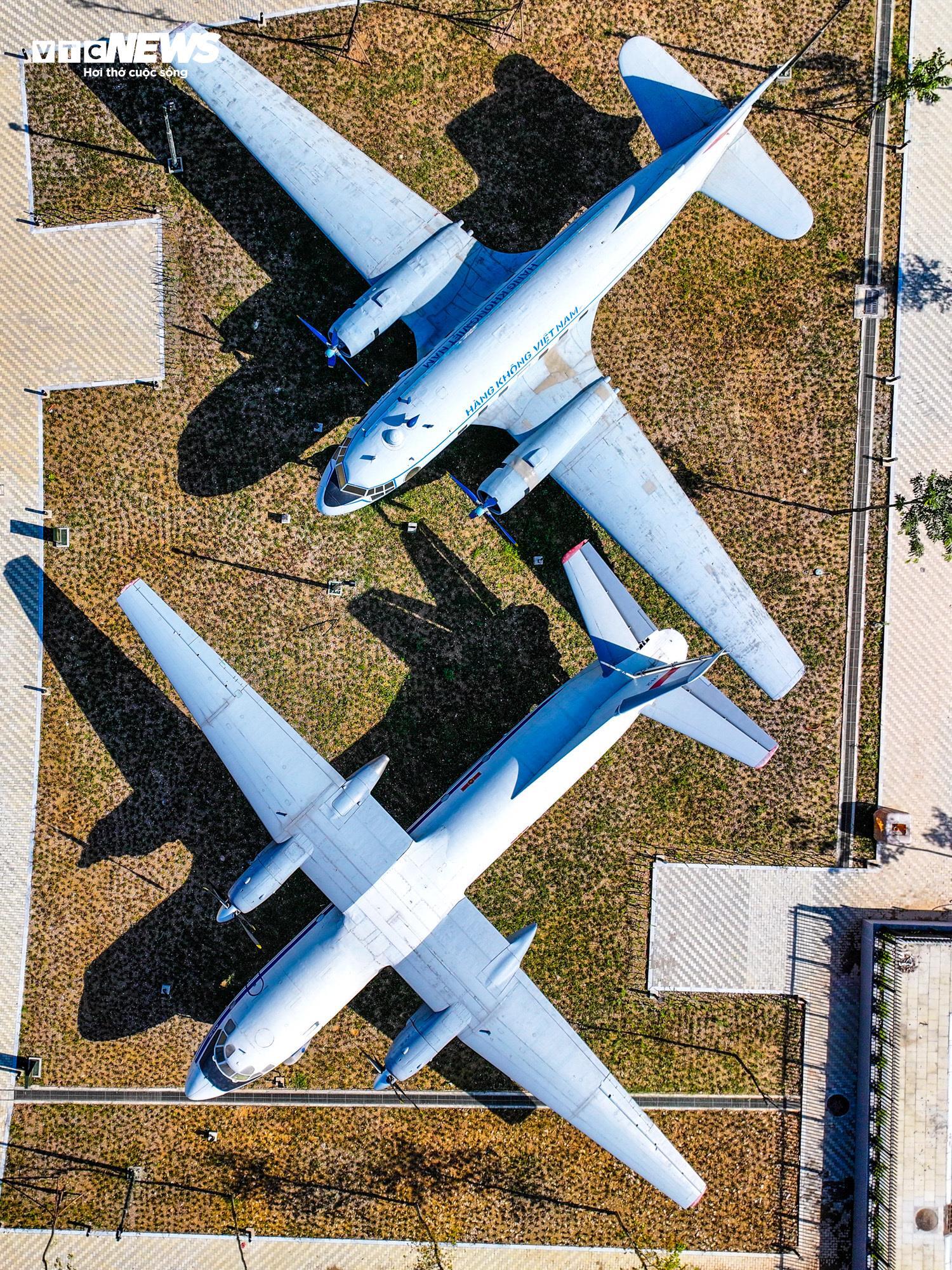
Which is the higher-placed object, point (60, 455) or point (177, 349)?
point (177, 349)

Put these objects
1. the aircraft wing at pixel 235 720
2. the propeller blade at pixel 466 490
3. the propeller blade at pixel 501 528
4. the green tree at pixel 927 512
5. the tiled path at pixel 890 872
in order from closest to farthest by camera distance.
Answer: the aircraft wing at pixel 235 720, the propeller blade at pixel 466 490, the propeller blade at pixel 501 528, the green tree at pixel 927 512, the tiled path at pixel 890 872

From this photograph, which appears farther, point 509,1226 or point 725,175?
point 509,1226

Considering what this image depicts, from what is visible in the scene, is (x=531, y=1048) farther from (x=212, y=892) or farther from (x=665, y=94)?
(x=665, y=94)

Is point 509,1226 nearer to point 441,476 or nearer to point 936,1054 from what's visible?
point 936,1054

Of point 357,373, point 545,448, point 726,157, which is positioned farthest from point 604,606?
point 726,157

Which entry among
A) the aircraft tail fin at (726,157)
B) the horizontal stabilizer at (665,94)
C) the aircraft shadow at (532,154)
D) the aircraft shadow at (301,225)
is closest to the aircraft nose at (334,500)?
the aircraft shadow at (301,225)

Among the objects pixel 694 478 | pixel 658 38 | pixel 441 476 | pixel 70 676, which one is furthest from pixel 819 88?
pixel 70 676

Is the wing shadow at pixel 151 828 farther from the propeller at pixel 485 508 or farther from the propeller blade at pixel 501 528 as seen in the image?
the propeller blade at pixel 501 528
